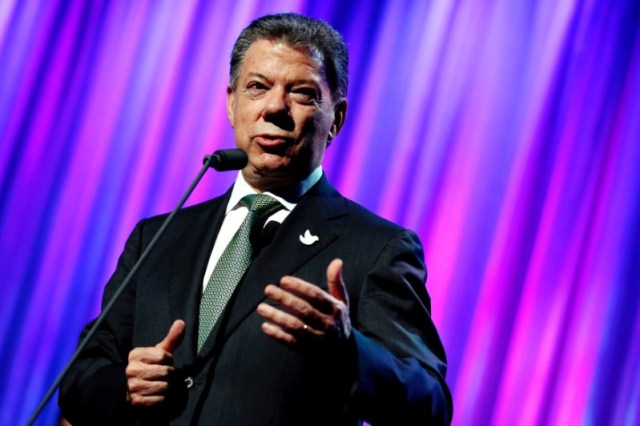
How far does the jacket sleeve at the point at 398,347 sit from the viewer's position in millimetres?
1560

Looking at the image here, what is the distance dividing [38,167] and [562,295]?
173 cm

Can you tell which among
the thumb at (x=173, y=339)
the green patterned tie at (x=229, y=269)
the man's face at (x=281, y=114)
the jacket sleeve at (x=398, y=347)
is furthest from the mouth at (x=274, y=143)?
the thumb at (x=173, y=339)

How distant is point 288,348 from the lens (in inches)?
62.2

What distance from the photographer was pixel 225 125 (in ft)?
10.1

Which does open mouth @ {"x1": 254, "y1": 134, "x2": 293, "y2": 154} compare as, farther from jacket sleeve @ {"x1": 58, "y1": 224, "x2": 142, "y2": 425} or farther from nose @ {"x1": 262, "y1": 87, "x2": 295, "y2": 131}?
jacket sleeve @ {"x1": 58, "y1": 224, "x2": 142, "y2": 425}

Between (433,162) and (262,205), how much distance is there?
37.4 inches

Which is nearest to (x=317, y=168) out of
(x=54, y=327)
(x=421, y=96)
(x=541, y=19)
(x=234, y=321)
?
(x=234, y=321)

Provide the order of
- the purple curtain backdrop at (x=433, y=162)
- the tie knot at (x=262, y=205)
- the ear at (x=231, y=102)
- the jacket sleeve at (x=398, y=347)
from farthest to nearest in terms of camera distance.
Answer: the purple curtain backdrop at (x=433, y=162), the ear at (x=231, y=102), the tie knot at (x=262, y=205), the jacket sleeve at (x=398, y=347)

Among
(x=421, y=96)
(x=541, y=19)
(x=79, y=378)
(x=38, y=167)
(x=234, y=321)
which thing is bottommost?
(x=79, y=378)

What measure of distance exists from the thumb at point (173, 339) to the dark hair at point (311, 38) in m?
0.75

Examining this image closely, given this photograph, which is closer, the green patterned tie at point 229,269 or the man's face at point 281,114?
the green patterned tie at point 229,269

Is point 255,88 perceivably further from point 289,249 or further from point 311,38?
point 289,249

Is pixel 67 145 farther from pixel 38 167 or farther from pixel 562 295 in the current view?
pixel 562 295

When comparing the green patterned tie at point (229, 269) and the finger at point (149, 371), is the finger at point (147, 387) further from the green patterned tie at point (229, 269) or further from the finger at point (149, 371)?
the green patterned tie at point (229, 269)
